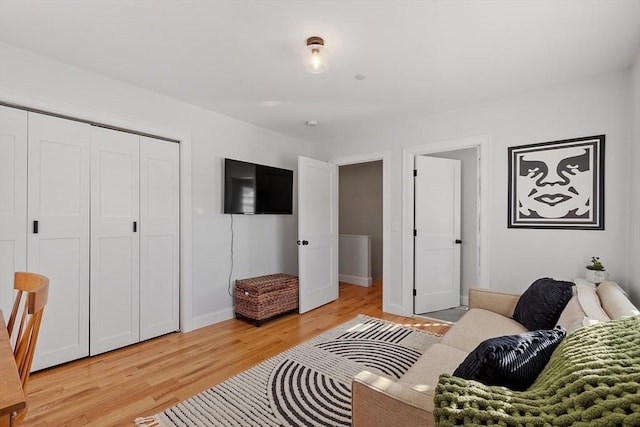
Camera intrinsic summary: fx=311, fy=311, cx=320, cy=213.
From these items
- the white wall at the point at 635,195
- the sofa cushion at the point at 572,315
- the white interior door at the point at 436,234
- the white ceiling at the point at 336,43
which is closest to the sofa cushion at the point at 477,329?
the sofa cushion at the point at 572,315

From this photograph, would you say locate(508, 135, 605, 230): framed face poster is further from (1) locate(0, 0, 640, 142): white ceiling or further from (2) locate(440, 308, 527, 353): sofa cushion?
(2) locate(440, 308, 527, 353): sofa cushion

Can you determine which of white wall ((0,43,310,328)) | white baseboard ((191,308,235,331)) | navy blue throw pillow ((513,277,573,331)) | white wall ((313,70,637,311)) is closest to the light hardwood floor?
white baseboard ((191,308,235,331))

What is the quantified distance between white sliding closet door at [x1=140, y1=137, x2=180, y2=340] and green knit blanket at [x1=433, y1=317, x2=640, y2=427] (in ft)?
9.41

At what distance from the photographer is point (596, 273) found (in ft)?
7.93

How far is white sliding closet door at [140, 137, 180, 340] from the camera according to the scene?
2945mm

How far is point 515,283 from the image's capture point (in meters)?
3.02

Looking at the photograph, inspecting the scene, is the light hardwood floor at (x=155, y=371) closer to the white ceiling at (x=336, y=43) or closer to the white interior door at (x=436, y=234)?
the white interior door at (x=436, y=234)

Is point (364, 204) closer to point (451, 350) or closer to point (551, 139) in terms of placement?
point (551, 139)

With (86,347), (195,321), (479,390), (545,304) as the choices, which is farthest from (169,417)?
(545,304)

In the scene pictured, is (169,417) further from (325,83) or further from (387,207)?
(387,207)

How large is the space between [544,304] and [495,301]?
1.80 ft

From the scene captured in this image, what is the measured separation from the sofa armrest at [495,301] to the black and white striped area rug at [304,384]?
61cm

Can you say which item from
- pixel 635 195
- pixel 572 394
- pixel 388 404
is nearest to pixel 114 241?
pixel 388 404

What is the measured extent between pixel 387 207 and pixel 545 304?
208 cm
